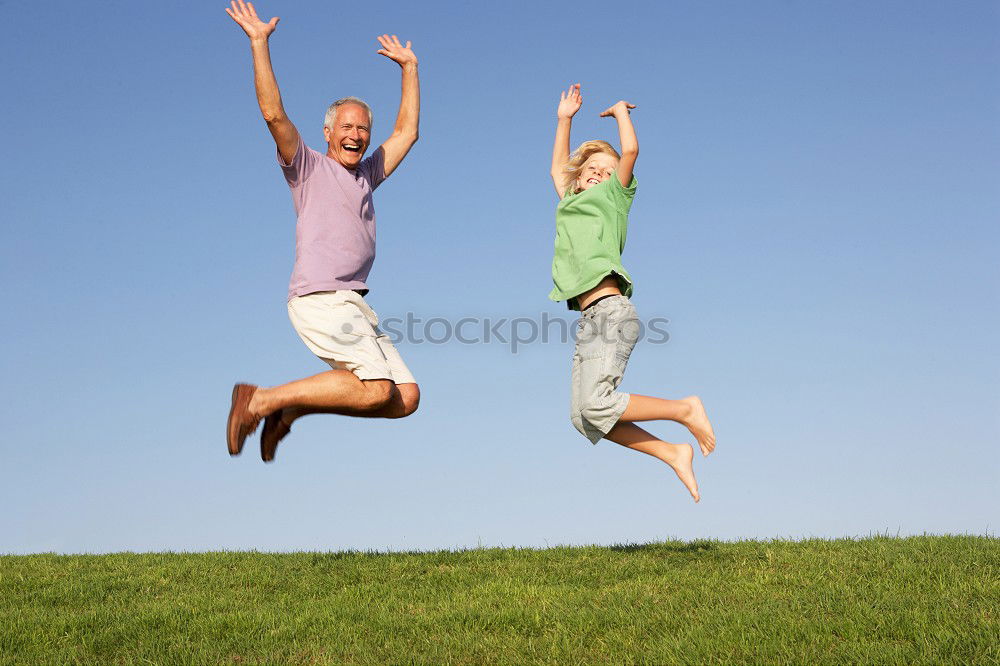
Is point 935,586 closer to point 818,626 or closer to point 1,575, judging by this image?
point 818,626

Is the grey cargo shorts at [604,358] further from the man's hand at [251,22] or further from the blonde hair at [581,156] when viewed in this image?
the man's hand at [251,22]

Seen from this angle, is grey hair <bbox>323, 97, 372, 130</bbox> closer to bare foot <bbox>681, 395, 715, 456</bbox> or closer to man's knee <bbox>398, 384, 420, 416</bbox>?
man's knee <bbox>398, 384, 420, 416</bbox>

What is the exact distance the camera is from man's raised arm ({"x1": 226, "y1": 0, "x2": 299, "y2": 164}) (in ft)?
21.1

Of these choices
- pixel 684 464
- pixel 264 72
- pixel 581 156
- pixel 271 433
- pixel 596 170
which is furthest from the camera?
pixel 581 156

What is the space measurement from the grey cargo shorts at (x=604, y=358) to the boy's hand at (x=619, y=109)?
4.69 feet

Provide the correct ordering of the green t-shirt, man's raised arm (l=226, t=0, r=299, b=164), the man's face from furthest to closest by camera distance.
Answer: the man's face < the green t-shirt < man's raised arm (l=226, t=0, r=299, b=164)

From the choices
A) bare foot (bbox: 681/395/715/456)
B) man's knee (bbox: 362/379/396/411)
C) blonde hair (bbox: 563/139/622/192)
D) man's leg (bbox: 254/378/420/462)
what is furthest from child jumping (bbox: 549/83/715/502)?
man's knee (bbox: 362/379/396/411)

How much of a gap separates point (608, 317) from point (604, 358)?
307 millimetres

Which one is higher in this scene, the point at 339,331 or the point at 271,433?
the point at 339,331

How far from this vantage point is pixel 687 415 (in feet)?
23.4

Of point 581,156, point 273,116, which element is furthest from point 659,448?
point 273,116

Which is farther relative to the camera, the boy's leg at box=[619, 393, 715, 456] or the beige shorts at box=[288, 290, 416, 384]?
the boy's leg at box=[619, 393, 715, 456]

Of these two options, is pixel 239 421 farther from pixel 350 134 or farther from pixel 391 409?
pixel 350 134

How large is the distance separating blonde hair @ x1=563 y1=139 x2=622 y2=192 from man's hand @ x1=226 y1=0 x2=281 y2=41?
250 cm
